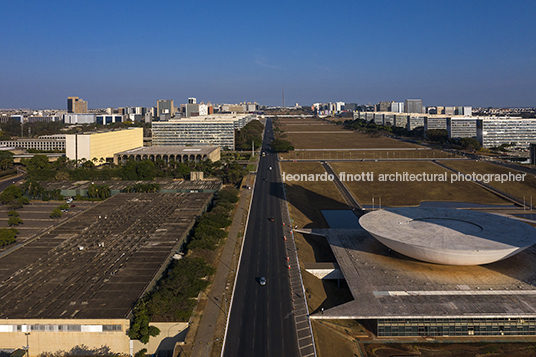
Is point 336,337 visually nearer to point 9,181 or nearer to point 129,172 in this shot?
point 129,172

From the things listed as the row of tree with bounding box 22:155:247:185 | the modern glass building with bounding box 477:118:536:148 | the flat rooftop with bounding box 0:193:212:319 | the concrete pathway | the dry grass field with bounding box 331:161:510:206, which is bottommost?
the concrete pathway

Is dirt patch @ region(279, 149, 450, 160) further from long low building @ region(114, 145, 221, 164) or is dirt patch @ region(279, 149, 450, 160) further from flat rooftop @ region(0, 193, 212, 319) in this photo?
flat rooftop @ region(0, 193, 212, 319)

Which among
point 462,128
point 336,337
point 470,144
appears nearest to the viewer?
point 336,337

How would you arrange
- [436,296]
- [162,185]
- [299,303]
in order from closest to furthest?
[436,296], [299,303], [162,185]

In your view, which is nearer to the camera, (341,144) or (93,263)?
(93,263)

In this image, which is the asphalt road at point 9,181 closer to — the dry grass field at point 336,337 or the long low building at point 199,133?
the long low building at point 199,133

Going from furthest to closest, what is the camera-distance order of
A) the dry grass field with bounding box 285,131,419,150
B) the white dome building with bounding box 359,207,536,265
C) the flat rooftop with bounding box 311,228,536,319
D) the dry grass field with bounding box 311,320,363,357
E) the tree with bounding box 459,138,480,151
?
1. the dry grass field with bounding box 285,131,419,150
2. the tree with bounding box 459,138,480,151
3. the white dome building with bounding box 359,207,536,265
4. the flat rooftop with bounding box 311,228,536,319
5. the dry grass field with bounding box 311,320,363,357

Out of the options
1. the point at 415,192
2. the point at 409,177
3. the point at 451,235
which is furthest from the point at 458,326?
the point at 409,177

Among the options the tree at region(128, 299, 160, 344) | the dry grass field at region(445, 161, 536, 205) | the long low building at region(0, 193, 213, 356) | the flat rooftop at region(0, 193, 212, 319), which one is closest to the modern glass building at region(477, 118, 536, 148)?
the dry grass field at region(445, 161, 536, 205)
